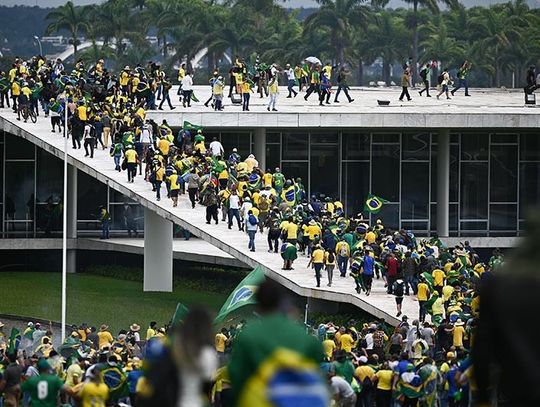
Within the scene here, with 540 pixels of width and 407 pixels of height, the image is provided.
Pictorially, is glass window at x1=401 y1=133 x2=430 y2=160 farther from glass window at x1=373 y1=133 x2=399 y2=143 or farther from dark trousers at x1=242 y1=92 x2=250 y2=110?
dark trousers at x1=242 y1=92 x2=250 y2=110

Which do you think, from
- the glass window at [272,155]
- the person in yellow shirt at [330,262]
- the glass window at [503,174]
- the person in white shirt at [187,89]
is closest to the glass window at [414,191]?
the glass window at [503,174]

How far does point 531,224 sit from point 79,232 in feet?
136


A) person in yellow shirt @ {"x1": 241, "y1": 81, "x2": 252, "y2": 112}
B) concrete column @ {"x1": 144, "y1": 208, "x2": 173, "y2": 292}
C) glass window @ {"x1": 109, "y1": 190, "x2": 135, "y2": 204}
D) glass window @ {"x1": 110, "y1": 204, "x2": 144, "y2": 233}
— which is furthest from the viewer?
glass window @ {"x1": 109, "y1": 190, "x2": 135, "y2": 204}

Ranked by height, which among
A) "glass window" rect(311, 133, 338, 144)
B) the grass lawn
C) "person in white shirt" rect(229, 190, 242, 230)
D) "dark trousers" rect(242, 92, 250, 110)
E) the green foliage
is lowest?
the grass lawn

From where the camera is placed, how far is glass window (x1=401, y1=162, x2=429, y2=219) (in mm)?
50156

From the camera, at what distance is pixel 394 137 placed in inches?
1973

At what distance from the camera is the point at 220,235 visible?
3500 centimetres

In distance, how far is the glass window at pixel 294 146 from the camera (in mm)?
49281

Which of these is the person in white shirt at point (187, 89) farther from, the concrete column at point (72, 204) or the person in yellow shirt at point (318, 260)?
the person in yellow shirt at point (318, 260)

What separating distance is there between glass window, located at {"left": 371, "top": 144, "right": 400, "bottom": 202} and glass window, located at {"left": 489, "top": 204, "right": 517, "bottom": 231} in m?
2.90

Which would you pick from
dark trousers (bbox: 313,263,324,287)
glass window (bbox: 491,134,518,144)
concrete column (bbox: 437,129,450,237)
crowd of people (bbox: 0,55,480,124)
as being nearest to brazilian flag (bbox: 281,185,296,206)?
crowd of people (bbox: 0,55,480,124)

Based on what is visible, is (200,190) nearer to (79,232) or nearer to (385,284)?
(385,284)

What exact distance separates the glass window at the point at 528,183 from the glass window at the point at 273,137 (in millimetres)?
7260

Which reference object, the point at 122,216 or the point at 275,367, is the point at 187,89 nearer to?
the point at 122,216
